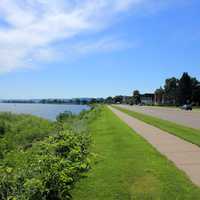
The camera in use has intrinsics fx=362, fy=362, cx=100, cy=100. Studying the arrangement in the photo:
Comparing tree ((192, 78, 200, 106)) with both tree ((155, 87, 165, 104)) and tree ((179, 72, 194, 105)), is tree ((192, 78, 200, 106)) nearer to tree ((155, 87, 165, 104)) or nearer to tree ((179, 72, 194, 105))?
tree ((179, 72, 194, 105))

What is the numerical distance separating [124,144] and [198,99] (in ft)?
347

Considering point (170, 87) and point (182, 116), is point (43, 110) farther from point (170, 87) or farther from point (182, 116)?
point (170, 87)

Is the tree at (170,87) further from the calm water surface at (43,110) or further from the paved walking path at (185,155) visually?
the paved walking path at (185,155)

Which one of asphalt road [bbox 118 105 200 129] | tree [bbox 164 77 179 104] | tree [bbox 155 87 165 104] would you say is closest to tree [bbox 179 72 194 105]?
tree [bbox 164 77 179 104]

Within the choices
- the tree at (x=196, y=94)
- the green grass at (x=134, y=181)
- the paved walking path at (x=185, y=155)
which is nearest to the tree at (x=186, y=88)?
the tree at (x=196, y=94)

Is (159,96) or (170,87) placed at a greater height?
(170,87)

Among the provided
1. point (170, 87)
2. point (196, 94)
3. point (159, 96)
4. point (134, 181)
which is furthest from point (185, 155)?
point (159, 96)

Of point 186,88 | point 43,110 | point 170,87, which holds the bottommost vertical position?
point 43,110

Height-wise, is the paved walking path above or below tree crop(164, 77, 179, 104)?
below

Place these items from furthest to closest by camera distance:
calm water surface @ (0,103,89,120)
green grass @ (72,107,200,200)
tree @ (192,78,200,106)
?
tree @ (192,78,200,106), calm water surface @ (0,103,89,120), green grass @ (72,107,200,200)

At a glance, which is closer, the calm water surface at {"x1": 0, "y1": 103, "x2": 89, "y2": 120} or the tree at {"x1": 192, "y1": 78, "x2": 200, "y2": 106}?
the calm water surface at {"x1": 0, "y1": 103, "x2": 89, "y2": 120}

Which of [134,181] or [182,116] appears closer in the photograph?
[134,181]

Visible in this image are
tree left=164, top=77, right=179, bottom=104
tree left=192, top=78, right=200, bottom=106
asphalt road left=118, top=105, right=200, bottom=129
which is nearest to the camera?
asphalt road left=118, top=105, right=200, bottom=129

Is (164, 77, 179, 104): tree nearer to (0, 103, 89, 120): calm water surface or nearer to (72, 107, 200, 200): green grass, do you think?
(0, 103, 89, 120): calm water surface
